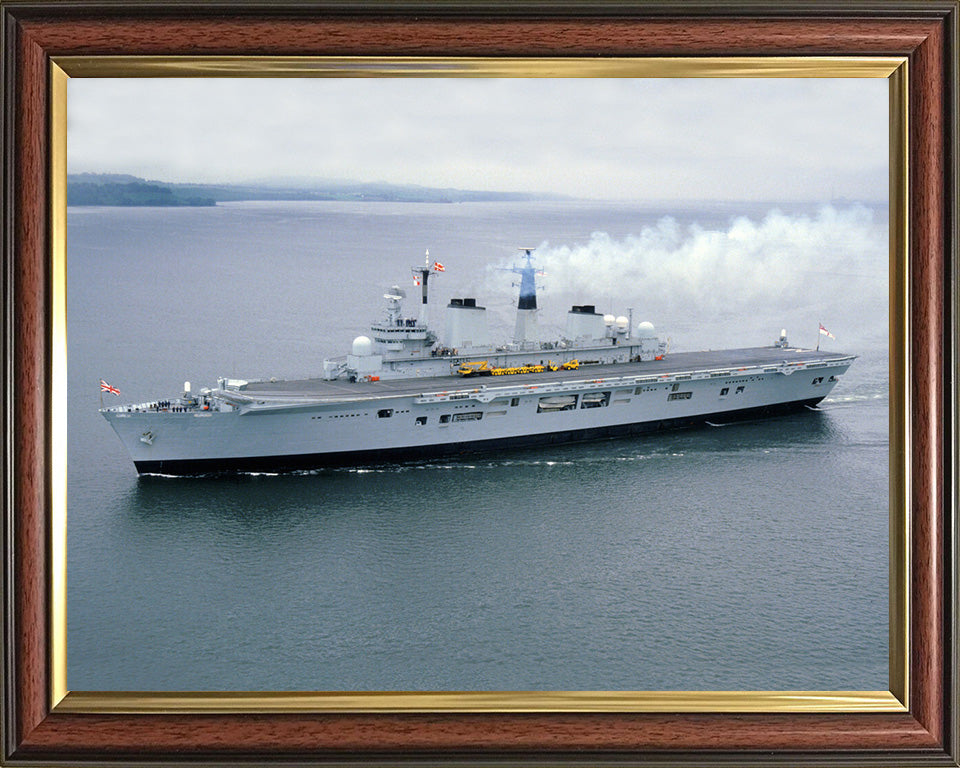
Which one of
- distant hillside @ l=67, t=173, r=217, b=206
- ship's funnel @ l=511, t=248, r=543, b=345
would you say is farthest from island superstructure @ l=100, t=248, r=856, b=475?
distant hillside @ l=67, t=173, r=217, b=206

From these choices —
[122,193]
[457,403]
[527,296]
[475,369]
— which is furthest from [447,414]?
[122,193]

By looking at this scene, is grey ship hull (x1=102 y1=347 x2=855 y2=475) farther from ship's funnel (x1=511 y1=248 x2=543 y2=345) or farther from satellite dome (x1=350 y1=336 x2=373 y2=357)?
ship's funnel (x1=511 y1=248 x2=543 y2=345)

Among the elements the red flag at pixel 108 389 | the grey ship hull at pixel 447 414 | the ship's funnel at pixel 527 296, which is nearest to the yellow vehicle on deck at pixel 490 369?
the grey ship hull at pixel 447 414

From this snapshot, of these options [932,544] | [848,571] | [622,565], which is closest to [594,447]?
[622,565]

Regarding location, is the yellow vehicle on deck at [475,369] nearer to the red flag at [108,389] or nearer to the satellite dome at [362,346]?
the satellite dome at [362,346]

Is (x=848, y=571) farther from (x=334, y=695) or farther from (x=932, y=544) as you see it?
(x=334, y=695)

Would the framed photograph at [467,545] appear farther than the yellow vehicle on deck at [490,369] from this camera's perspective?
No

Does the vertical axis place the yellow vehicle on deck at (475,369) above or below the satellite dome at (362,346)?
below
